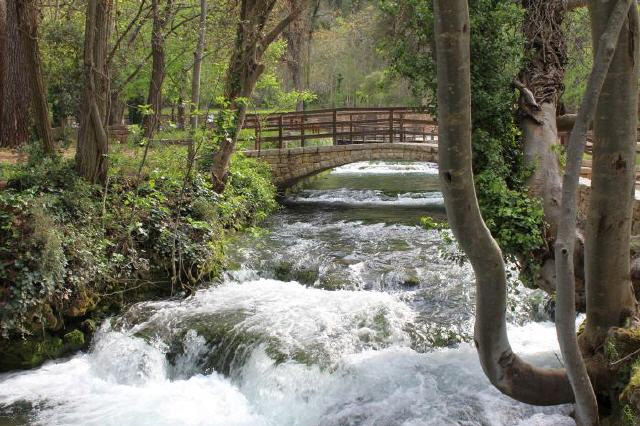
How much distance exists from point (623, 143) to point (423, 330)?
431cm

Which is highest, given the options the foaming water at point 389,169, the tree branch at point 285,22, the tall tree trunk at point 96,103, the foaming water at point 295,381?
the tree branch at point 285,22

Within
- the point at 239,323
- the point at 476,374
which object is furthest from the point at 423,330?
the point at 239,323

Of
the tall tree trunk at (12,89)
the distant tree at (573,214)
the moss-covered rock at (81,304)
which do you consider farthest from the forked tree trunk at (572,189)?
the tall tree trunk at (12,89)

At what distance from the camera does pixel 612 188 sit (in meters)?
3.80

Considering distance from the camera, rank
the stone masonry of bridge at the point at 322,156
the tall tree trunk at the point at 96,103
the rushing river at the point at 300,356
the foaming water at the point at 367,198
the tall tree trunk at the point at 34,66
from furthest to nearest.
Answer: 1. the stone masonry of bridge at the point at 322,156
2. the foaming water at the point at 367,198
3. the tall tree trunk at the point at 34,66
4. the tall tree trunk at the point at 96,103
5. the rushing river at the point at 300,356

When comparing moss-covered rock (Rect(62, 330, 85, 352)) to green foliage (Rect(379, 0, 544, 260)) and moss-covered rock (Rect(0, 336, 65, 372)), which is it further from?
green foliage (Rect(379, 0, 544, 260))

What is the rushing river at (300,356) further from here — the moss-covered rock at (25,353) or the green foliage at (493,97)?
the green foliage at (493,97)

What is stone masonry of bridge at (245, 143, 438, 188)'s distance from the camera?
17.2 metres

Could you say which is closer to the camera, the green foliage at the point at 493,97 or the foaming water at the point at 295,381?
the green foliage at the point at 493,97

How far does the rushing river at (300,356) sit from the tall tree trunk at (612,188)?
1.40m

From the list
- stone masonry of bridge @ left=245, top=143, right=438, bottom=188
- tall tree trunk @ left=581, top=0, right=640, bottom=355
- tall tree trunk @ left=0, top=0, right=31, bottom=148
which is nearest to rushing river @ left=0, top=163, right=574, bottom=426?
tall tree trunk @ left=581, top=0, right=640, bottom=355

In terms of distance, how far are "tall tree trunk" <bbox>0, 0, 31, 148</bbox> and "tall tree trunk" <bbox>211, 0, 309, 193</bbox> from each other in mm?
4137

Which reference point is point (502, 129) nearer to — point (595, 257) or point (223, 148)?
point (595, 257)

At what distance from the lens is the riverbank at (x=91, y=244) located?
7.09 meters
